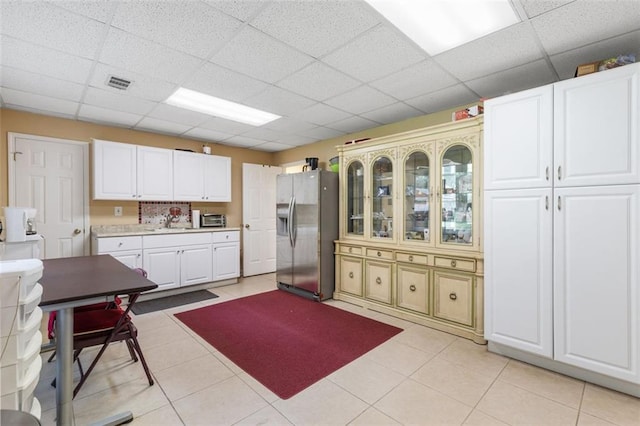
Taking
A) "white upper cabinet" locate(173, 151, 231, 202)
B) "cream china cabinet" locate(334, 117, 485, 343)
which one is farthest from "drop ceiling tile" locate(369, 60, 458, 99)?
"white upper cabinet" locate(173, 151, 231, 202)

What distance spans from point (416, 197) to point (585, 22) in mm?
2018

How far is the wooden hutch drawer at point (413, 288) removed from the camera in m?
3.30

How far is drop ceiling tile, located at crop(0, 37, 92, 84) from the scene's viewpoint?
7.20 ft

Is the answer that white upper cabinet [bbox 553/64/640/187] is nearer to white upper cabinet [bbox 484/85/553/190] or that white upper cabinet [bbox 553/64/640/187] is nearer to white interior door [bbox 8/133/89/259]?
white upper cabinet [bbox 484/85/553/190]

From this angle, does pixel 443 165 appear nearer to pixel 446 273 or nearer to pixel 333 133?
pixel 446 273

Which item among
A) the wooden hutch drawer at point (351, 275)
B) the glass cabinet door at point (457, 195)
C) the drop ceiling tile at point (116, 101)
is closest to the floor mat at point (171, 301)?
the wooden hutch drawer at point (351, 275)

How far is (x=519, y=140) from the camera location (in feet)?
8.00

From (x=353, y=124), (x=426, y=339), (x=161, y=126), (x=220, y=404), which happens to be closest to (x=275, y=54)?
(x=353, y=124)

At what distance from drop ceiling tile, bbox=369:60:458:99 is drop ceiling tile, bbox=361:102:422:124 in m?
0.37

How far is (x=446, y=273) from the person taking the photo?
3.11 meters

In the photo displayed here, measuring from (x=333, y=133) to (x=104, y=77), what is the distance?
3.01m

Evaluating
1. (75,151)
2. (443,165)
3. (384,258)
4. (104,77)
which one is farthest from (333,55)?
(75,151)

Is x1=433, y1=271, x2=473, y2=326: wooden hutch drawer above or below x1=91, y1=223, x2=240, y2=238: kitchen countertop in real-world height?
below

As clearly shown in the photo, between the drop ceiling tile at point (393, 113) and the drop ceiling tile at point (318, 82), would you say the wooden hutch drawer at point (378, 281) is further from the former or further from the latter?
the drop ceiling tile at point (318, 82)
